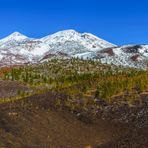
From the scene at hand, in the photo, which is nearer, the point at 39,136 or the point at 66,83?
the point at 39,136

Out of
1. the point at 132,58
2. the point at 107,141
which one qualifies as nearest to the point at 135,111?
the point at 107,141

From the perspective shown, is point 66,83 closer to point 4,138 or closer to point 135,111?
point 135,111

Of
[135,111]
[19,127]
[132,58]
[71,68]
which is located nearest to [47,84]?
[71,68]

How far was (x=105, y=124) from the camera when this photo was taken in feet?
105

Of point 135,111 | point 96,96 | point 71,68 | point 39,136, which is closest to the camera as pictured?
point 39,136

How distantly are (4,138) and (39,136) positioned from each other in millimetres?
2720

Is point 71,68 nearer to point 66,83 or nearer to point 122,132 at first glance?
point 66,83

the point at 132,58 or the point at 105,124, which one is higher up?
the point at 132,58

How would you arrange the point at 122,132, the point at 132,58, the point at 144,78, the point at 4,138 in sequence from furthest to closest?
the point at 132,58 → the point at 144,78 → the point at 122,132 → the point at 4,138

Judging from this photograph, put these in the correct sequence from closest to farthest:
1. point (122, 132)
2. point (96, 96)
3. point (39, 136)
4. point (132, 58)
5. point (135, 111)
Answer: point (39, 136)
point (122, 132)
point (135, 111)
point (96, 96)
point (132, 58)

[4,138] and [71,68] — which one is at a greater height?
[71,68]

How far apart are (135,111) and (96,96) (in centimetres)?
561

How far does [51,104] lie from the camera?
34.6 metres

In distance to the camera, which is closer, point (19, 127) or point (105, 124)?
point (19, 127)
